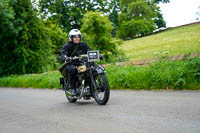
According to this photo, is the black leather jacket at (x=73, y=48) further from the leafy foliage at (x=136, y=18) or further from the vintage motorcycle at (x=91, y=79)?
the leafy foliage at (x=136, y=18)

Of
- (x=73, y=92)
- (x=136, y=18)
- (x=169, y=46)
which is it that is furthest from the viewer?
(x=136, y=18)

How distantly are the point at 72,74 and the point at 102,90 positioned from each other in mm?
1120

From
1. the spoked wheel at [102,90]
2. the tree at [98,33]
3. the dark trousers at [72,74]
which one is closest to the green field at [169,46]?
the tree at [98,33]

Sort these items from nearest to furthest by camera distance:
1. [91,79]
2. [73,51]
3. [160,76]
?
[91,79] < [73,51] < [160,76]

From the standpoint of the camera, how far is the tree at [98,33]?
763 inches

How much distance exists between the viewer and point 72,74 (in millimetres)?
7246

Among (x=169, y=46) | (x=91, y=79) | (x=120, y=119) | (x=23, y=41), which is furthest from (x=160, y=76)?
(x=169, y=46)

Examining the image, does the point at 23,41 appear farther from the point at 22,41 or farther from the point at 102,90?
the point at 102,90

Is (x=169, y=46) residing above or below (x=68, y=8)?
below

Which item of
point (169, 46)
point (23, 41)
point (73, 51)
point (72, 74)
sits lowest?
point (72, 74)

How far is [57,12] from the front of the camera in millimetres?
51062

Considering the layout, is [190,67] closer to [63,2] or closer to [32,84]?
[32,84]

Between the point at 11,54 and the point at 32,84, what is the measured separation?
19.4 feet

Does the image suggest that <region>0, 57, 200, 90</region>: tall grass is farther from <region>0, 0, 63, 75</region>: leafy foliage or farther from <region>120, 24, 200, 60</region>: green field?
<region>120, 24, 200, 60</region>: green field
